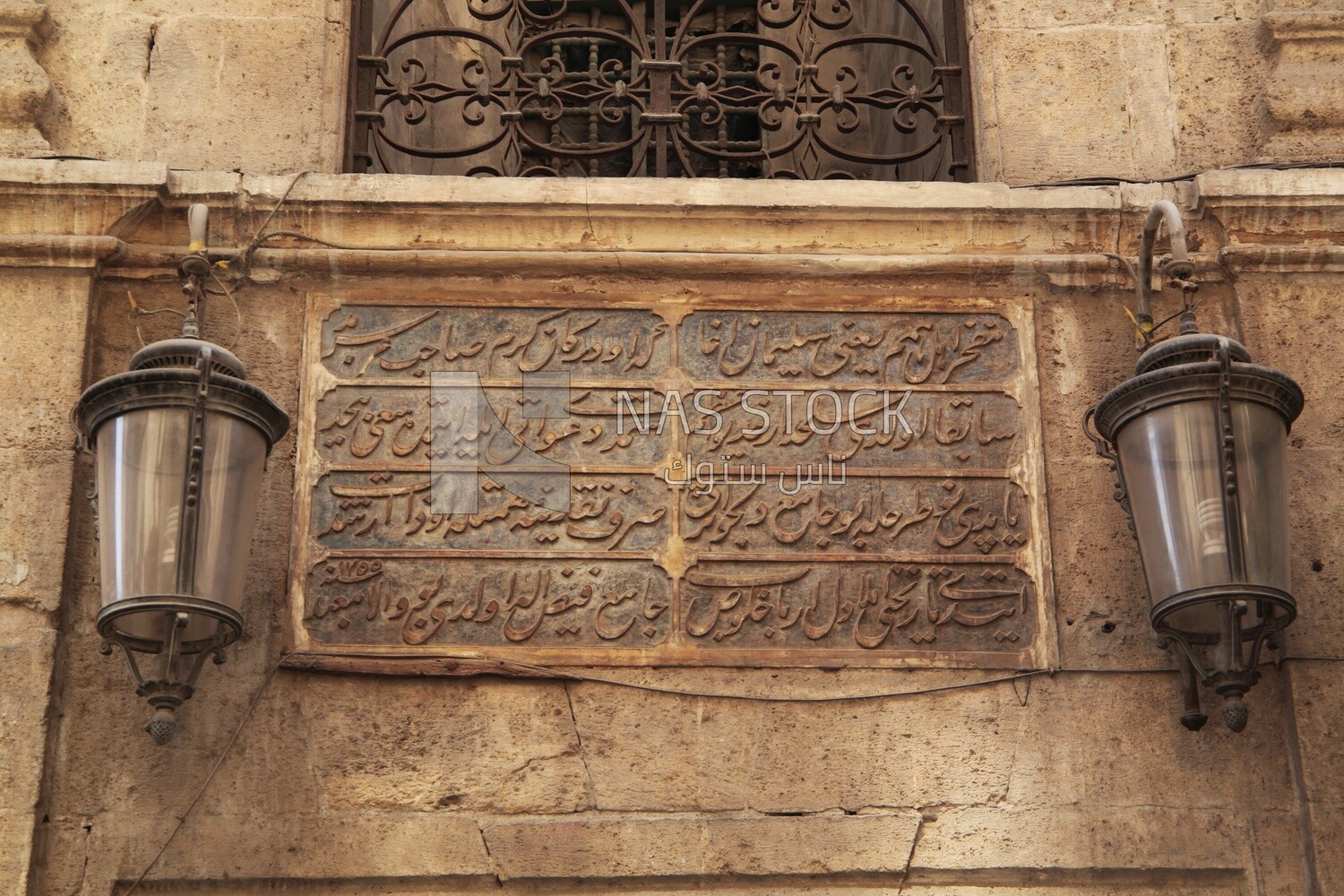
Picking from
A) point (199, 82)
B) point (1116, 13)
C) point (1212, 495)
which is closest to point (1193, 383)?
point (1212, 495)

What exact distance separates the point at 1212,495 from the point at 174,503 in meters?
2.21

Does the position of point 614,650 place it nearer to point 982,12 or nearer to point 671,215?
point 671,215

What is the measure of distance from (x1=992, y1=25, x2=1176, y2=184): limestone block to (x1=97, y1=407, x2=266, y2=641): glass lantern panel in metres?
2.21

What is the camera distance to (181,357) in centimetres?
448

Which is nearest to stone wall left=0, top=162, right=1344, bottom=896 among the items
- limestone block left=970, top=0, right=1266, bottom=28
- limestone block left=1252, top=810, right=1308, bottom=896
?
limestone block left=1252, top=810, right=1308, bottom=896

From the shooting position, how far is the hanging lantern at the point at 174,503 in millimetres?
4227

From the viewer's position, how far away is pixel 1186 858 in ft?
14.8

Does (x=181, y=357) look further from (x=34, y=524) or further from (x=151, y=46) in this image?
(x=151, y=46)

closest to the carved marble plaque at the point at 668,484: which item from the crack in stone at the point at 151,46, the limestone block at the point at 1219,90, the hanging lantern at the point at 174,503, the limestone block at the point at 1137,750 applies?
the limestone block at the point at 1137,750

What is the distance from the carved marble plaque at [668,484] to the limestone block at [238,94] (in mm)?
522

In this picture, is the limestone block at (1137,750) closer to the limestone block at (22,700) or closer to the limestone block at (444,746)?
the limestone block at (444,746)

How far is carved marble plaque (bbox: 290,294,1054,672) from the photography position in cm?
476

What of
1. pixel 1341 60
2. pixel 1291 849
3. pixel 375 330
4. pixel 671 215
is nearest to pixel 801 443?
pixel 671 215

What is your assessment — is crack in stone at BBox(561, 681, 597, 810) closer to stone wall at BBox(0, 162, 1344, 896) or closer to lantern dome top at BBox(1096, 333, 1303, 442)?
stone wall at BBox(0, 162, 1344, 896)
